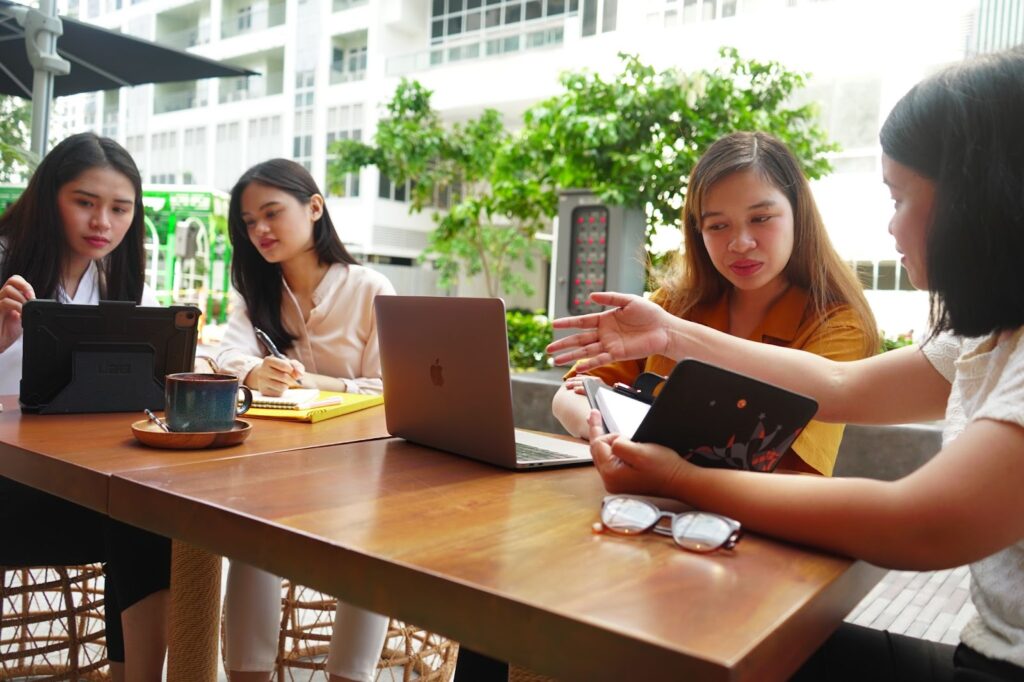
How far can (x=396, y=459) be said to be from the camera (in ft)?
4.00

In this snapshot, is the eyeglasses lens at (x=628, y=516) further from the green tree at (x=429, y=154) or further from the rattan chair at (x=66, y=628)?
the green tree at (x=429, y=154)

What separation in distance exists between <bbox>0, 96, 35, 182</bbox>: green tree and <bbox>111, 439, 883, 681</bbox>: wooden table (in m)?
2.91

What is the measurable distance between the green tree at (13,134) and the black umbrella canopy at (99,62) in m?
0.19

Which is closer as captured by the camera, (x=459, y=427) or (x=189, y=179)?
(x=459, y=427)

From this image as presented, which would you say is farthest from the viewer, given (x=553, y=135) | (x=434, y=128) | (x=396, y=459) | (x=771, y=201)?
(x=434, y=128)

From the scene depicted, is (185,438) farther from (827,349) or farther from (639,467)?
(827,349)

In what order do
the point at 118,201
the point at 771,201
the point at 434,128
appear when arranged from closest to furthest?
the point at 771,201 → the point at 118,201 → the point at 434,128

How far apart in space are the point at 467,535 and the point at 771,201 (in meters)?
1.09

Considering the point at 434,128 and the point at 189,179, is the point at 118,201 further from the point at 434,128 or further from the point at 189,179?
the point at 189,179

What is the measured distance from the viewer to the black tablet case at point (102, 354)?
57.3 inches

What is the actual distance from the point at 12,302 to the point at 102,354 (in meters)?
0.23

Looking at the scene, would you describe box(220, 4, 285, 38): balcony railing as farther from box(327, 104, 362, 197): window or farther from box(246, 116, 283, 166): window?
box(327, 104, 362, 197): window

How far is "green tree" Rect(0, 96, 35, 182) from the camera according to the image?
3344mm

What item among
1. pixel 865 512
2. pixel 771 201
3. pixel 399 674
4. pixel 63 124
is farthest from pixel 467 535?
pixel 63 124
